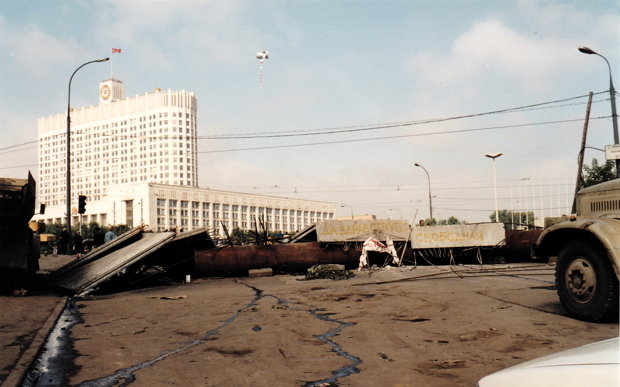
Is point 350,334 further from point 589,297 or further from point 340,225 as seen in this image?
point 340,225

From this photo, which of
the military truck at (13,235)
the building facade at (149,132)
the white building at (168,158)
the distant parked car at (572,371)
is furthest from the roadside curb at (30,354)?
the building facade at (149,132)

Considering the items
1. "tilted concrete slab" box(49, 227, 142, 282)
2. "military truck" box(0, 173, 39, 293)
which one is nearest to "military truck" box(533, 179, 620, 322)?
"military truck" box(0, 173, 39, 293)

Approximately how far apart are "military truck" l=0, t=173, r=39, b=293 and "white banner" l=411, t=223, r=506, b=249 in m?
11.8

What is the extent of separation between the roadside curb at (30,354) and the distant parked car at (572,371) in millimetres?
4191

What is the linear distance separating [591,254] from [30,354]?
21.6ft

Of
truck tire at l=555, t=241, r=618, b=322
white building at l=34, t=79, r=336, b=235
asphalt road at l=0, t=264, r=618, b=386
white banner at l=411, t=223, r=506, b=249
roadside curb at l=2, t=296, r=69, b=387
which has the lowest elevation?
asphalt road at l=0, t=264, r=618, b=386

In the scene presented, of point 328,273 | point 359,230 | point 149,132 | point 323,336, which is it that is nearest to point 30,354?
point 323,336

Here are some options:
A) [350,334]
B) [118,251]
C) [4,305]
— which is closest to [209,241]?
[118,251]

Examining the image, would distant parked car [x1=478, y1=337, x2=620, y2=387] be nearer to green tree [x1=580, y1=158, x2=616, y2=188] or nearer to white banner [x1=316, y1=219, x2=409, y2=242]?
white banner [x1=316, y1=219, x2=409, y2=242]

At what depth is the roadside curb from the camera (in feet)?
14.8

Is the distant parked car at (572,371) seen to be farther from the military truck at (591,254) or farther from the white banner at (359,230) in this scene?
the white banner at (359,230)

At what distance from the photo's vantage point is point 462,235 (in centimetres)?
1775

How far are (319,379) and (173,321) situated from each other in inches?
165

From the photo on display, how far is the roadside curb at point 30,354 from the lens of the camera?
451 cm
